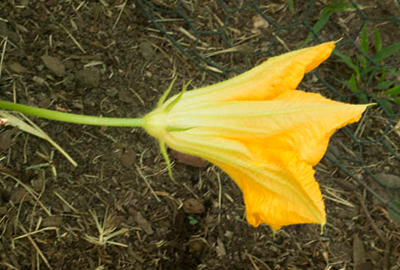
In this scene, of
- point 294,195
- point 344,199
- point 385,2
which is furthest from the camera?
point 385,2

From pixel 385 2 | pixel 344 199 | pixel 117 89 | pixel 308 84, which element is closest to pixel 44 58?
pixel 117 89

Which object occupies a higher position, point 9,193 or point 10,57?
point 10,57

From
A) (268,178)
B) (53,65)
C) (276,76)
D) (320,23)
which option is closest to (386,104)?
(320,23)

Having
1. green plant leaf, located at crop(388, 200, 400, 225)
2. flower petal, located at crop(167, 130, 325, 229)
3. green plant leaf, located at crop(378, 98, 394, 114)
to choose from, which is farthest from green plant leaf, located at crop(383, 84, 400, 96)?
flower petal, located at crop(167, 130, 325, 229)

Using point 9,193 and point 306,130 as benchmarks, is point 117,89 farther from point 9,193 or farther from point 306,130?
point 306,130

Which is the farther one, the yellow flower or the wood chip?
the wood chip

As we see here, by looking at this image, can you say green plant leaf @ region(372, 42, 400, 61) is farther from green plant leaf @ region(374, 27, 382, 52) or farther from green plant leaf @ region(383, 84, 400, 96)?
green plant leaf @ region(383, 84, 400, 96)

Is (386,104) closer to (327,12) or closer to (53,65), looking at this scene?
(327,12)
